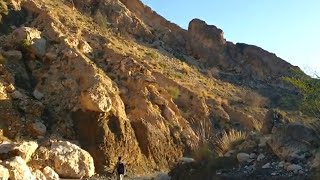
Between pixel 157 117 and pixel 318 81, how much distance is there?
12.1 meters

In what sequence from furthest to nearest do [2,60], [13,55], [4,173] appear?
1. [13,55]
2. [2,60]
3. [4,173]

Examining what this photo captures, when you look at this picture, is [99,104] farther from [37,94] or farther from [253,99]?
[253,99]

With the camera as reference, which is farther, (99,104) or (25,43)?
(25,43)

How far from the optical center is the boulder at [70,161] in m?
16.7

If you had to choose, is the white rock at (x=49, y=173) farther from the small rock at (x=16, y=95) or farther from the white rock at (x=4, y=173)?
the small rock at (x=16, y=95)

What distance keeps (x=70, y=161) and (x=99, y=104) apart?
623 cm

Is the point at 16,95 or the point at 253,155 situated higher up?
the point at 253,155

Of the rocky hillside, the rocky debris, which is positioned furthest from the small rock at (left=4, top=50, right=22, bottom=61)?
the rocky debris

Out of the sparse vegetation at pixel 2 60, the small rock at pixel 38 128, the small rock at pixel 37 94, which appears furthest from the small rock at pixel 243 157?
the sparse vegetation at pixel 2 60

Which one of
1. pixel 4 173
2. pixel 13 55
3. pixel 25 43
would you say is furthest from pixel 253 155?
pixel 25 43

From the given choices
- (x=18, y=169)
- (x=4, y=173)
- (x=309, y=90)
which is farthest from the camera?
(x=309, y=90)

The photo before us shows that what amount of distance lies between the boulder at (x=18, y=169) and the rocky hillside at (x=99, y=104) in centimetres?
4

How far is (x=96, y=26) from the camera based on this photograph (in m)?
35.7

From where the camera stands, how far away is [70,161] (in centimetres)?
1700
